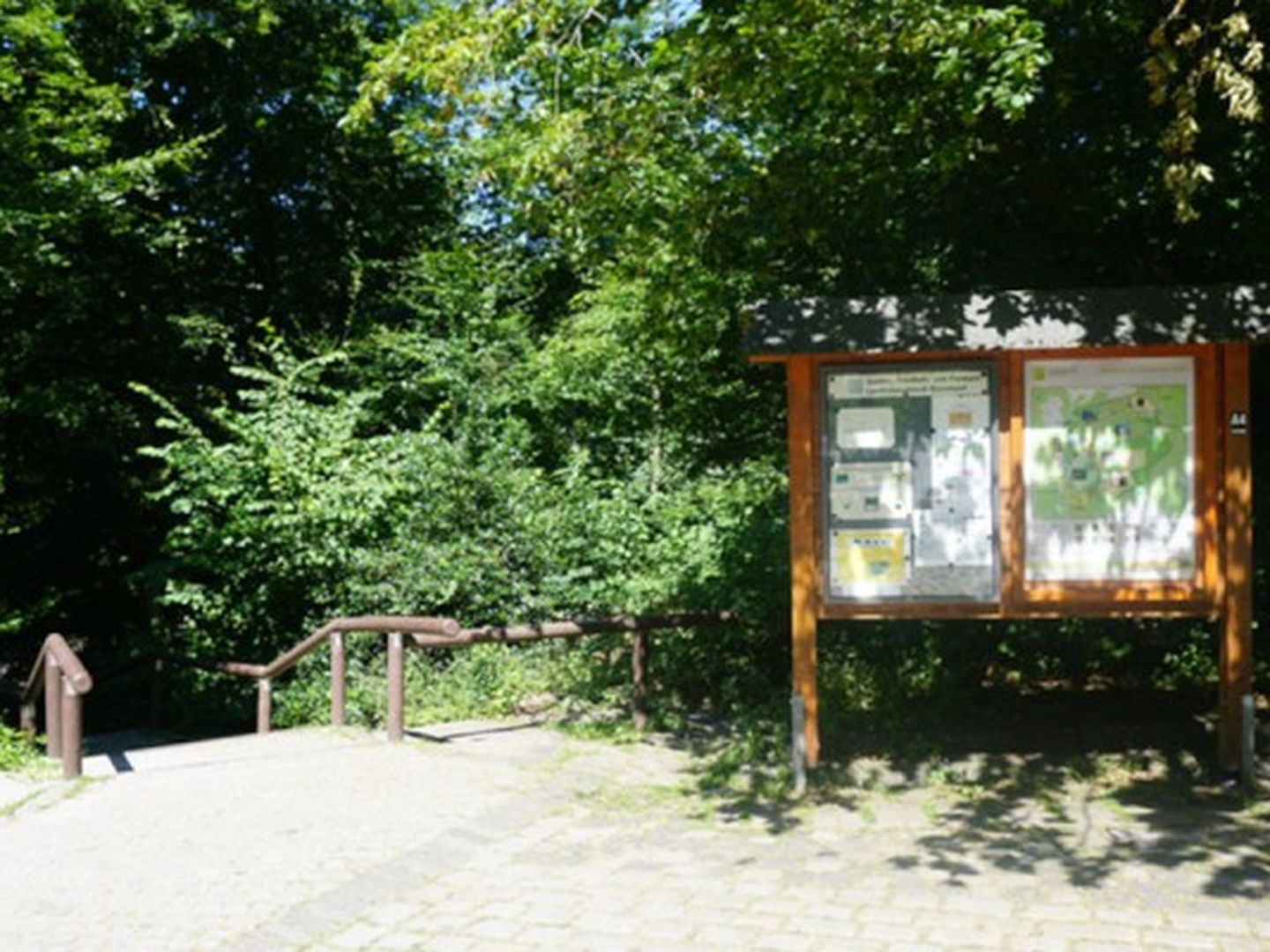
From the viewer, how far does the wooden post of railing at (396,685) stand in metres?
8.71

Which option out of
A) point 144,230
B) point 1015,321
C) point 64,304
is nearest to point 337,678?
point 1015,321

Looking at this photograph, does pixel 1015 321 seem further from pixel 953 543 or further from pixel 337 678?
pixel 337 678

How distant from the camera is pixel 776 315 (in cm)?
727

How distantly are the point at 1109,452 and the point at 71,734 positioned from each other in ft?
20.6

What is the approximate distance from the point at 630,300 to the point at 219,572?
5523mm

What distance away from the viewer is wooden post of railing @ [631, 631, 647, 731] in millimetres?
9367

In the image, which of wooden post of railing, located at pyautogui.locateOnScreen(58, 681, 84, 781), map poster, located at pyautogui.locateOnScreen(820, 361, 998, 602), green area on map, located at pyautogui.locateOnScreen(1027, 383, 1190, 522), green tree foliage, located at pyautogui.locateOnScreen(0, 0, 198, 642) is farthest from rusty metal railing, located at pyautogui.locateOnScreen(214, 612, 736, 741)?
green tree foliage, located at pyautogui.locateOnScreen(0, 0, 198, 642)

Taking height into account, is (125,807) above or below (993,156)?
below

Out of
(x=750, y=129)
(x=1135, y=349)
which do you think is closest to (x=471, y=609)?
(x=750, y=129)

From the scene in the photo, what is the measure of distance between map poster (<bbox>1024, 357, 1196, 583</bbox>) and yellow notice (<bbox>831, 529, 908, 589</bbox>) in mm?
694

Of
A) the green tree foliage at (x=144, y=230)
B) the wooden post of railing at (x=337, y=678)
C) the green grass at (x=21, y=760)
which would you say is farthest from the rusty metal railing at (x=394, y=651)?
the green tree foliage at (x=144, y=230)

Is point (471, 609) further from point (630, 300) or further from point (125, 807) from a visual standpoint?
point (125, 807)

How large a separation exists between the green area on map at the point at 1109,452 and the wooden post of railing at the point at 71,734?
228 inches

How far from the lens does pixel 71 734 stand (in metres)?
7.93
